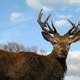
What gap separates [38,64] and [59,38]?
1627mm

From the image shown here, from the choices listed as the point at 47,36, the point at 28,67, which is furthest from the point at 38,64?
the point at 47,36

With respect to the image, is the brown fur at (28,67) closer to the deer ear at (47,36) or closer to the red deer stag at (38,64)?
the red deer stag at (38,64)

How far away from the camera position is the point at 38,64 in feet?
72.6

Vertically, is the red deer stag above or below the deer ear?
below

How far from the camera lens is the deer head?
2205cm

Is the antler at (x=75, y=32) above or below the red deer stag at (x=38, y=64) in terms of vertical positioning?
above

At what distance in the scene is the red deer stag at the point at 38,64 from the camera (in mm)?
21703

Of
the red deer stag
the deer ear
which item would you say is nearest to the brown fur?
the red deer stag

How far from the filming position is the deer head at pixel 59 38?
868 inches

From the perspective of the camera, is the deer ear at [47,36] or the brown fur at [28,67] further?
the deer ear at [47,36]

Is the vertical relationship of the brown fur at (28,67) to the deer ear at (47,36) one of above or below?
below

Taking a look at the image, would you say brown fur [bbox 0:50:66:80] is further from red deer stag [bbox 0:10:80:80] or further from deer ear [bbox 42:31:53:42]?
deer ear [bbox 42:31:53:42]

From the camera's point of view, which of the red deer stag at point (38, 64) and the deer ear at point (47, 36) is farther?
the deer ear at point (47, 36)

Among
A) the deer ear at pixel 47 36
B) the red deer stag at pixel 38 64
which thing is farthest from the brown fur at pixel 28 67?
the deer ear at pixel 47 36
